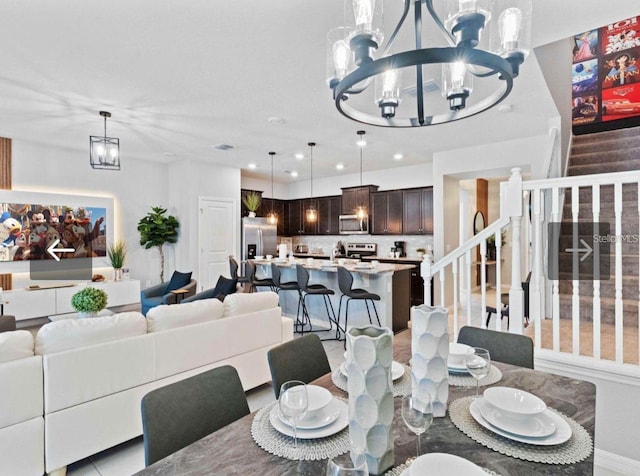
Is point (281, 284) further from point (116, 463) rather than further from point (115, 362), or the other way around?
point (116, 463)

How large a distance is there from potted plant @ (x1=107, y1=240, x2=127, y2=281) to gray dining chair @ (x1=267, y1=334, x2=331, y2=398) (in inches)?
220

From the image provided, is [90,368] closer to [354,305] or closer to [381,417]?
[381,417]

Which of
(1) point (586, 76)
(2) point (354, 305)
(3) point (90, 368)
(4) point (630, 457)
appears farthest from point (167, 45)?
(1) point (586, 76)

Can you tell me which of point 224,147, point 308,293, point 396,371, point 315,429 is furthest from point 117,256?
point 315,429

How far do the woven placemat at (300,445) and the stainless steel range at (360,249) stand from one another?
6644 millimetres

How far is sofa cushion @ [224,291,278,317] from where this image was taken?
2916 mm

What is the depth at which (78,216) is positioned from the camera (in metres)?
5.91

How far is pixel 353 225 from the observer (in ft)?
25.6

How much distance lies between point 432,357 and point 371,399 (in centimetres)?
39

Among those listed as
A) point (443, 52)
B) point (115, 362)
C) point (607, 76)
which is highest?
point (607, 76)

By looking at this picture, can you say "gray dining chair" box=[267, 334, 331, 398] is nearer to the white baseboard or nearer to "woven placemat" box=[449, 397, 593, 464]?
"woven placemat" box=[449, 397, 593, 464]

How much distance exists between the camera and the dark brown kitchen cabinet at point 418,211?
6.78 meters

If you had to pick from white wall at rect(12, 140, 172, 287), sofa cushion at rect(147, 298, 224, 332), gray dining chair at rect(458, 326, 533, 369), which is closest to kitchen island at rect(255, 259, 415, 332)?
sofa cushion at rect(147, 298, 224, 332)

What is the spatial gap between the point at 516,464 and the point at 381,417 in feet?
1.41
